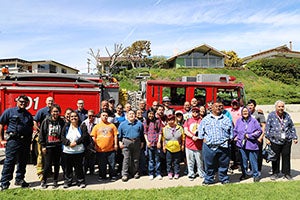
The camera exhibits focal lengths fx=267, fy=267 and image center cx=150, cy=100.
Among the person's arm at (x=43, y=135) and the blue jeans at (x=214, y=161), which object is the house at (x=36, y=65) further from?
the blue jeans at (x=214, y=161)

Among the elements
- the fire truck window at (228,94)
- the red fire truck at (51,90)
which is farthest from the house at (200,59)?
the red fire truck at (51,90)

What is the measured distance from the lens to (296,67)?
3186cm

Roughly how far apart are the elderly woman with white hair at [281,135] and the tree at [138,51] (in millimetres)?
39297

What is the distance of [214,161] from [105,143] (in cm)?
238

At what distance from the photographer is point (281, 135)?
5.89 metres

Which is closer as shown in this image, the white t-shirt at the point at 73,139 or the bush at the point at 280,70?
the white t-shirt at the point at 73,139

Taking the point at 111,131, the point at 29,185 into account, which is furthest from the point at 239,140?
the point at 29,185

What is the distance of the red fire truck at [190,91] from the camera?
29.9 ft

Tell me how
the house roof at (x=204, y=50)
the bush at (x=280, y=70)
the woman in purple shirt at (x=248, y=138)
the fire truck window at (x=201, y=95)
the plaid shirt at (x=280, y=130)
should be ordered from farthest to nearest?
1. the house roof at (x=204, y=50)
2. the bush at (x=280, y=70)
3. the fire truck window at (x=201, y=95)
4. the plaid shirt at (x=280, y=130)
5. the woman in purple shirt at (x=248, y=138)

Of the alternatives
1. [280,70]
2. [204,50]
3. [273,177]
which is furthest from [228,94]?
[204,50]

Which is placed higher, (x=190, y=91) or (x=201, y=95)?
(x=190, y=91)

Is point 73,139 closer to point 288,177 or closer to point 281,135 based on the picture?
point 281,135

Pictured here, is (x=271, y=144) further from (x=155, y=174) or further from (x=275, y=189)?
(x=155, y=174)

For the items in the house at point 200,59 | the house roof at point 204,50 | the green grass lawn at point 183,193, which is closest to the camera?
the green grass lawn at point 183,193
